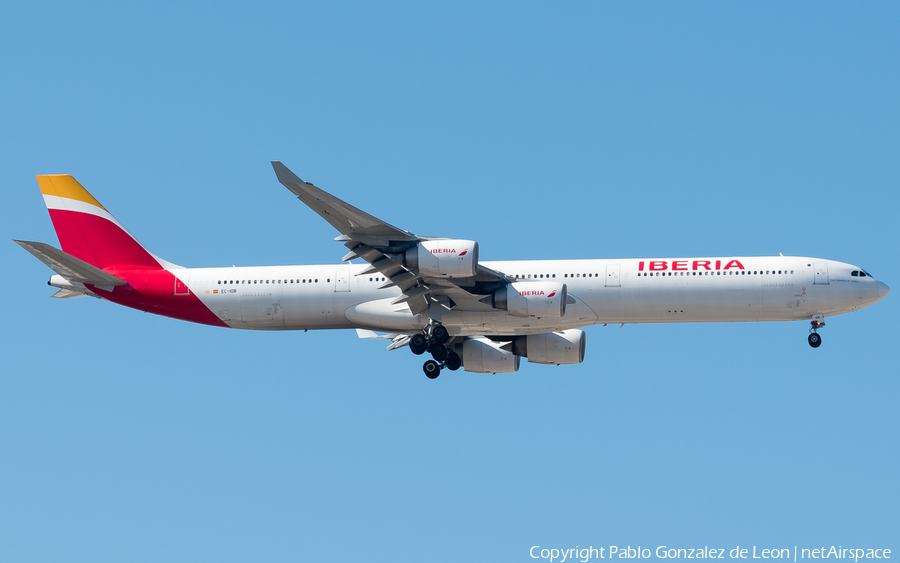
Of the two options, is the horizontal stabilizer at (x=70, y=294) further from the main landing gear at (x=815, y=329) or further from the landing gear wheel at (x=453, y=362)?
the main landing gear at (x=815, y=329)

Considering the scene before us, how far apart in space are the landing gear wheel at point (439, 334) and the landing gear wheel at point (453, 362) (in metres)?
2.32

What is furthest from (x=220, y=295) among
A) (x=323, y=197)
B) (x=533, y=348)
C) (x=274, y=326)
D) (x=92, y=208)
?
(x=533, y=348)

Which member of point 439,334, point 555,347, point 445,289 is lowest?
point 439,334

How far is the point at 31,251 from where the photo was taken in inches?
1635

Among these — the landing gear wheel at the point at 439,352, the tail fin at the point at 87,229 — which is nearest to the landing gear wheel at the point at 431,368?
the landing gear wheel at the point at 439,352

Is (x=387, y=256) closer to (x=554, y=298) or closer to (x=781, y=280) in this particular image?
(x=554, y=298)

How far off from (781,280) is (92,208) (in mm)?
29561

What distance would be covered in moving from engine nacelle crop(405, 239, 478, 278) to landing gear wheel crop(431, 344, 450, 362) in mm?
5214

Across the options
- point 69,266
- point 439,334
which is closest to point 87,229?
point 69,266

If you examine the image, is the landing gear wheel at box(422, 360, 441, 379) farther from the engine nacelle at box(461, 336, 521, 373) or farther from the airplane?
the engine nacelle at box(461, 336, 521, 373)

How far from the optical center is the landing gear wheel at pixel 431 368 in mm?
45500

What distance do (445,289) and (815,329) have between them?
49.1 feet

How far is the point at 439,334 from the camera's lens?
1727 inches

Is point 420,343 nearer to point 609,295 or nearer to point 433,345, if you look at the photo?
point 433,345
